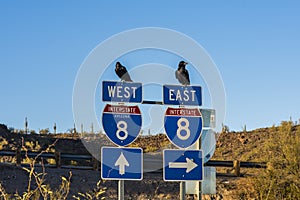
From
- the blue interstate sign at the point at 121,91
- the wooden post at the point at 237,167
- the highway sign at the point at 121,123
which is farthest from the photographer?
the wooden post at the point at 237,167

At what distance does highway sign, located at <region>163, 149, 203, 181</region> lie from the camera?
847 cm

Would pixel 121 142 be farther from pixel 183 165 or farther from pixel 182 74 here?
pixel 182 74

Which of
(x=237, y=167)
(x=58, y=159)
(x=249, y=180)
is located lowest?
(x=249, y=180)

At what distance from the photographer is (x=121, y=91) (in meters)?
8.43

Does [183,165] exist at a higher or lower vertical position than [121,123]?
lower

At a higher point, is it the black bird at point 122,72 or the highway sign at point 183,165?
the black bird at point 122,72

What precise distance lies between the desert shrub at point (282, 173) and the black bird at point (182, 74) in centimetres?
1292

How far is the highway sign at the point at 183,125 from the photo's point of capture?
336 inches

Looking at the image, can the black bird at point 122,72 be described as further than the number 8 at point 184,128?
No

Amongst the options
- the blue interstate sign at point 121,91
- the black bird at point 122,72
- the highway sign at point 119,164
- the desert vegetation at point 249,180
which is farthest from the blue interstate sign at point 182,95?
the desert vegetation at point 249,180

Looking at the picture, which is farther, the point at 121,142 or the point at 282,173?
the point at 282,173

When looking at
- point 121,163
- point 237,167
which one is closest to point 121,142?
point 121,163

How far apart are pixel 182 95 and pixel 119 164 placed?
1.43m

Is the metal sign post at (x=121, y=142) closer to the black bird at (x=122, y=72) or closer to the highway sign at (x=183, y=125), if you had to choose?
the black bird at (x=122, y=72)
